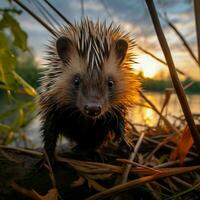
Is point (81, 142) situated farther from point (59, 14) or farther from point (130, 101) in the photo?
point (59, 14)

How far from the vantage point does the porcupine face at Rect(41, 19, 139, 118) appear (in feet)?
7.67

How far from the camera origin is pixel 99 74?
2344 mm

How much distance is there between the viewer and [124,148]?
2586 millimetres

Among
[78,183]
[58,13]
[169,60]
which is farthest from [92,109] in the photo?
[58,13]

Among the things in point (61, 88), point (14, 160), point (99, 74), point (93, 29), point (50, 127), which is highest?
point (93, 29)

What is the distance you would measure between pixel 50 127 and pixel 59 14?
0.69 metres

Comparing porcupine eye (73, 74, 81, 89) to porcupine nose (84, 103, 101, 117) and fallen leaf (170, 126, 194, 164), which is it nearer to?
porcupine nose (84, 103, 101, 117)

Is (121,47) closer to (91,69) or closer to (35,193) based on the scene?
(91,69)

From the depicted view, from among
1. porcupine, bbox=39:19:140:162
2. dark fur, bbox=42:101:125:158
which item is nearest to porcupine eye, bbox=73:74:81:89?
porcupine, bbox=39:19:140:162

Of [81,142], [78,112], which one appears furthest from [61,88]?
[81,142]

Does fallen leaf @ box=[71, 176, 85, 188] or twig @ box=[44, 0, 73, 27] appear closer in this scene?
fallen leaf @ box=[71, 176, 85, 188]

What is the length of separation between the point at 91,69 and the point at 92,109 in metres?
0.29

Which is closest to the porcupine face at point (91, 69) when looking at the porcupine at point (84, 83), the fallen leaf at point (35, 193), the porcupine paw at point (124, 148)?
the porcupine at point (84, 83)

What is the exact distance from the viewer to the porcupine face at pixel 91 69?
234 centimetres
